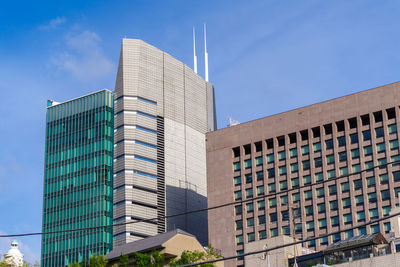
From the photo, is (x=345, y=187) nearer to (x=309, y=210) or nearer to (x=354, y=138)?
(x=309, y=210)

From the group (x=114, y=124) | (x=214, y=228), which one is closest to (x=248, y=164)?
(x=214, y=228)

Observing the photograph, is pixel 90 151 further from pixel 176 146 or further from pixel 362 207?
pixel 362 207

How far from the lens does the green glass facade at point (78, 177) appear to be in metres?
180

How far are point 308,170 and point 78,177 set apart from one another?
61.1 meters

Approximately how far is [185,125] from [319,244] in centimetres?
6173

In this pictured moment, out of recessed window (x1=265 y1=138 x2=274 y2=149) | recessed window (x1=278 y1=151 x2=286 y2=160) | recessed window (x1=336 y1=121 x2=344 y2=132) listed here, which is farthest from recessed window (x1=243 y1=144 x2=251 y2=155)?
recessed window (x1=336 y1=121 x2=344 y2=132)

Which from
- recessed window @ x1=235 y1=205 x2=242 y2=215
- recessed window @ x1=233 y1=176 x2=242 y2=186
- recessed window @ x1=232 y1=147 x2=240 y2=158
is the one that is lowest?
recessed window @ x1=235 y1=205 x2=242 y2=215

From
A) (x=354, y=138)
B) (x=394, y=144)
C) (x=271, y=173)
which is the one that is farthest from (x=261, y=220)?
(x=394, y=144)

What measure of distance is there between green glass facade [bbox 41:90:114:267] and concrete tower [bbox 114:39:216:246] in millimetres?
3347

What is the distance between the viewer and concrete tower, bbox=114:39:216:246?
17825 cm

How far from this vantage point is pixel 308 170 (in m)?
159

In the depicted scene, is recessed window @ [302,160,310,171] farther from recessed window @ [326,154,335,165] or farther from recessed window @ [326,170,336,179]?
recessed window @ [326,170,336,179]

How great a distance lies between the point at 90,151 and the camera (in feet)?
618

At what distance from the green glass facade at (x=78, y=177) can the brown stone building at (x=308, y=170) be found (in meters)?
28.5
